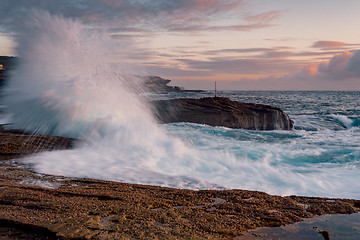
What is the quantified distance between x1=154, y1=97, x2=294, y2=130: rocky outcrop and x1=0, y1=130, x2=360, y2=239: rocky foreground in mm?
11175

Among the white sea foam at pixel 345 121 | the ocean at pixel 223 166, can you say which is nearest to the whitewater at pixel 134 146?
the ocean at pixel 223 166

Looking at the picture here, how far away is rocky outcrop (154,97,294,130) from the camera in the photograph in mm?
15664

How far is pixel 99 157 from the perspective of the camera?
7207 mm

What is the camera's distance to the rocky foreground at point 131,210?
2.75m

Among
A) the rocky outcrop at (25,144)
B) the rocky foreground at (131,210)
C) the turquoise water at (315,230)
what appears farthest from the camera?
the rocky outcrop at (25,144)

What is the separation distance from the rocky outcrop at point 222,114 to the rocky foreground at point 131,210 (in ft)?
36.7

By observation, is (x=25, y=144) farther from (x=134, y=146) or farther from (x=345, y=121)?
(x=345, y=121)

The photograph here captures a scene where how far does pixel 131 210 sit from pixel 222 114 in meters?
13.0

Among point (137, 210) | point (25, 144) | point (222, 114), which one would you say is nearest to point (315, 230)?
point (137, 210)

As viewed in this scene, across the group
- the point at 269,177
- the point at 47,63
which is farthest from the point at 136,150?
the point at 47,63

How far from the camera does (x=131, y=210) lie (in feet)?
10.8

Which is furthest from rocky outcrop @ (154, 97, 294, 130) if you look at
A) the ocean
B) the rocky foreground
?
the rocky foreground

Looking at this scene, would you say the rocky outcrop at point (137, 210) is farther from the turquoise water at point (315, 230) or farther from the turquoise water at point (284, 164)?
the turquoise water at point (284, 164)

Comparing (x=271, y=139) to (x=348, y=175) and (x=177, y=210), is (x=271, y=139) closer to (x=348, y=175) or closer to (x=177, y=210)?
(x=348, y=175)
